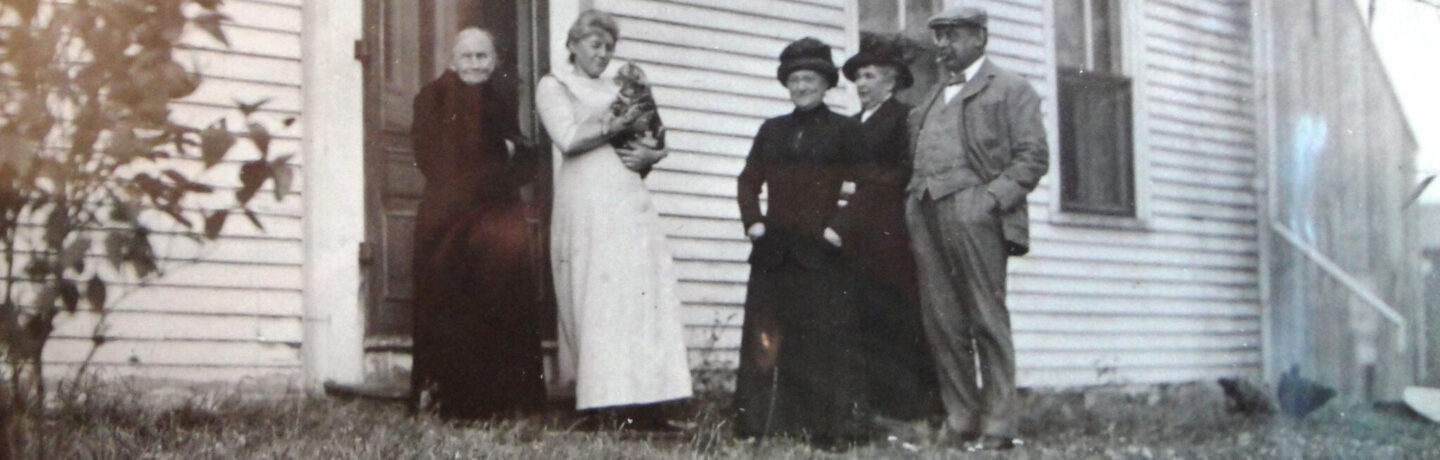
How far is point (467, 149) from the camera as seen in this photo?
4.57m

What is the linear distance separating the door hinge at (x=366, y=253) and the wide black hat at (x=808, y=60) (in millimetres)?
1357

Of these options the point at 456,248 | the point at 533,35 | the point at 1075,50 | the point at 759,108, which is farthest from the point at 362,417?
the point at 1075,50

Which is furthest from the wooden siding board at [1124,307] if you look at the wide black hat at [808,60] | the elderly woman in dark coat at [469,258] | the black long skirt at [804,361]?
the elderly woman in dark coat at [469,258]

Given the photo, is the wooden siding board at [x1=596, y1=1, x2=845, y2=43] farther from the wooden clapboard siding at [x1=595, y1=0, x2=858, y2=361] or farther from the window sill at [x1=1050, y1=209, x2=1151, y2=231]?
the window sill at [x1=1050, y1=209, x2=1151, y2=231]

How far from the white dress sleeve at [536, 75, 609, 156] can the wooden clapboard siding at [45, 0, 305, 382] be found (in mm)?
709

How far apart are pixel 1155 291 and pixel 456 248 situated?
10.3 feet

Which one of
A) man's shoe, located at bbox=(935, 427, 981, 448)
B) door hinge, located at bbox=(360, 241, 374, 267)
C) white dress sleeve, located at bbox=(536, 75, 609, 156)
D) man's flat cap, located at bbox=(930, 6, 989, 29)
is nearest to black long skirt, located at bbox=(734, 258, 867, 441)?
man's shoe, located at bbox=(935, 427, 981, 448)

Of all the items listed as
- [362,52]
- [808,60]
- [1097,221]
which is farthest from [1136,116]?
[362,52]

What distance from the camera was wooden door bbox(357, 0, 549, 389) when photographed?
184 inches

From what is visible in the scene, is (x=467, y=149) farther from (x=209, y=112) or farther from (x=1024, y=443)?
(x=1024, y=443)

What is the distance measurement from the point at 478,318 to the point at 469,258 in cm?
18

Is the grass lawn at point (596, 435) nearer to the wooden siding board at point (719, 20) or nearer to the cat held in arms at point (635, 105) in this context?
the cat held in arms at point (635, 105)

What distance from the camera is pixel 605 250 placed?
14.7ft

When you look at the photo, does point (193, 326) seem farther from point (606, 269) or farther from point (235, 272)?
point (606, 269)
